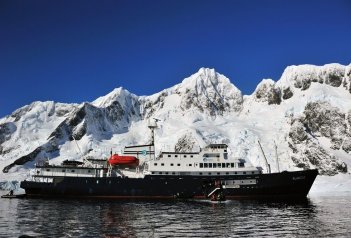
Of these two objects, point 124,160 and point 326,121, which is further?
point 326,121

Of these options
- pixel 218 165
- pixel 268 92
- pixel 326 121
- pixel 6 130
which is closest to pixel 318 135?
pixel 326 121

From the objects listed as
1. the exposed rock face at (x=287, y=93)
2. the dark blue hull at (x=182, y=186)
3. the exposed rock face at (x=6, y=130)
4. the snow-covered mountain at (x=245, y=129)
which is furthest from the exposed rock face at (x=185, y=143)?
the exposed rock face at (x=6, y=130)

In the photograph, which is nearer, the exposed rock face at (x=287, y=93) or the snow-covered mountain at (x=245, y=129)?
the snow-covered mountain at (x=245, y=129)

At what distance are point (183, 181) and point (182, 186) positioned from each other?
34.6 inches

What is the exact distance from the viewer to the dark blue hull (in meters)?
58.5

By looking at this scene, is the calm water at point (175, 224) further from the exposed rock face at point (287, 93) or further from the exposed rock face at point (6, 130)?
the exposed rock face at point (6, 130)

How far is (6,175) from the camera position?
147625mm

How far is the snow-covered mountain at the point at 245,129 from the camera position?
484 feet

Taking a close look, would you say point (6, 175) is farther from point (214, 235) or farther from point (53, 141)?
point (214, 235)

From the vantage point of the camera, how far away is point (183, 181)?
59438 millimetres

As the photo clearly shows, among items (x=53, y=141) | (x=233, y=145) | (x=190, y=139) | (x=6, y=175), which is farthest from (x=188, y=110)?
(x=6, y=175)

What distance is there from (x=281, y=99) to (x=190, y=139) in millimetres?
57491

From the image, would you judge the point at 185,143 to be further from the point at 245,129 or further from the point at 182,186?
the point at 182,186

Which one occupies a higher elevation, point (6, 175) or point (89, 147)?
point (89, 147)
